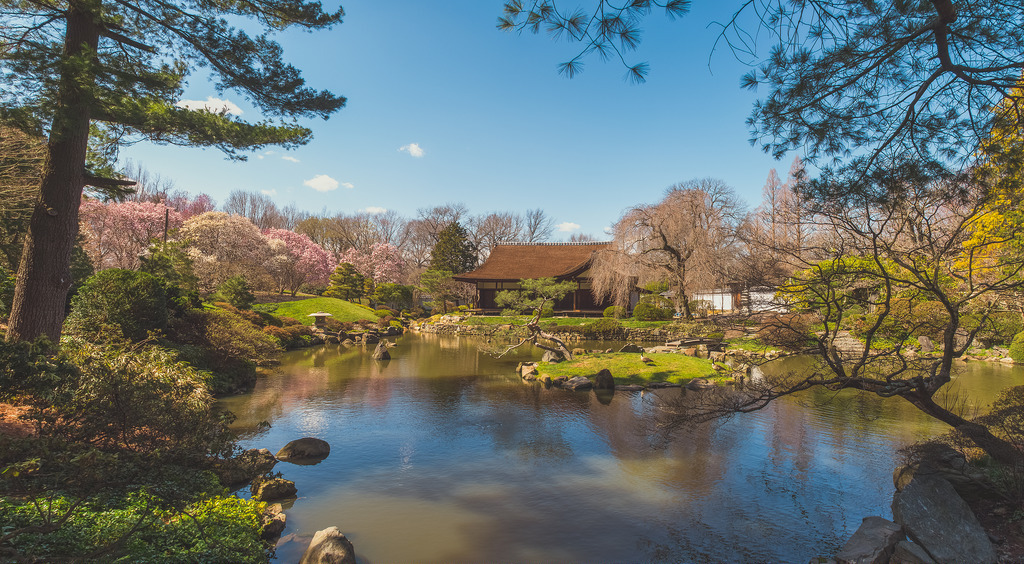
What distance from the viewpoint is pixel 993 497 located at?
190 inches

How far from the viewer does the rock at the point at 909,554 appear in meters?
4.02

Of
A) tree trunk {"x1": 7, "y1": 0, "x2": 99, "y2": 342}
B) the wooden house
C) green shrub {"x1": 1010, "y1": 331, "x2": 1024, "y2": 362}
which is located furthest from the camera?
the wooden house

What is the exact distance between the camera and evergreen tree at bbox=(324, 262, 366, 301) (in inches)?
1266

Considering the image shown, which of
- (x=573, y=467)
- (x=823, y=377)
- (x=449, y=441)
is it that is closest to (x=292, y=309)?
(x=449, y=441)

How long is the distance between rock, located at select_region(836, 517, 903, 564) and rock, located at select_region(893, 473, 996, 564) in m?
0.17

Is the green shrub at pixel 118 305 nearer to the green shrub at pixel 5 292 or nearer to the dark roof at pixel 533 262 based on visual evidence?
the green shrub at pixel 5 292

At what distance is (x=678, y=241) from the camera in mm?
20266

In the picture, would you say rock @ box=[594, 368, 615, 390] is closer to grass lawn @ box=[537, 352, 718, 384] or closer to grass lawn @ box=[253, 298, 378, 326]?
grass lawn @ box=[537, 352, 718, 384]

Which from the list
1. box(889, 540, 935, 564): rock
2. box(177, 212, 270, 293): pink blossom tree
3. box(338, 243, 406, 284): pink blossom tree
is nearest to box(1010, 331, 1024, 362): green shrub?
box(889, 540, 935, 564): rock

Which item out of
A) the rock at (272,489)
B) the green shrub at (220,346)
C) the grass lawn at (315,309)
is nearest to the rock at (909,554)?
the rock at (272,489)

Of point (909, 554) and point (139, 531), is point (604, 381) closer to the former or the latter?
point (909, 554)

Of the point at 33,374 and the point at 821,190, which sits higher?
the point at 821,190

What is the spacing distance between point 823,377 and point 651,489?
2.61 metres

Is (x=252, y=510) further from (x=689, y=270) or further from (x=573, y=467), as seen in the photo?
(x=689, y=270)
